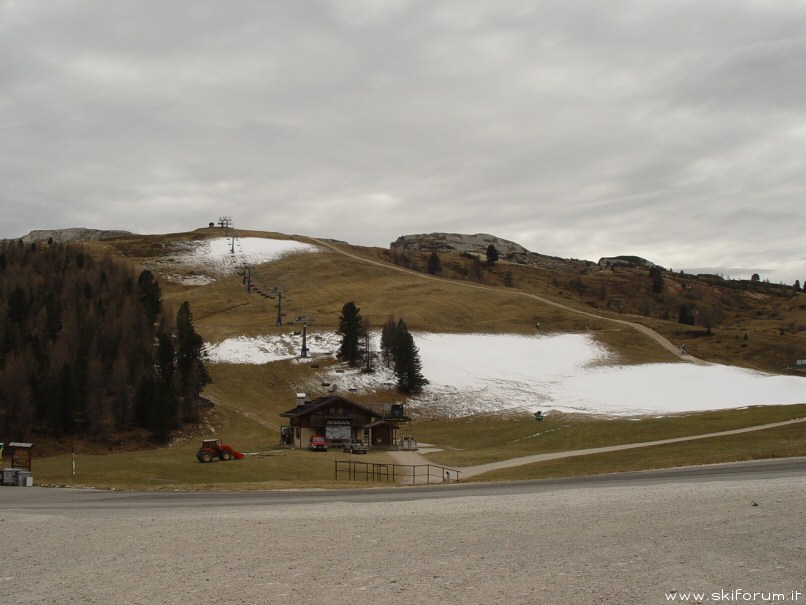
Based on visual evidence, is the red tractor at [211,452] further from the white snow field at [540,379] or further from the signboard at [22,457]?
the white snow field at [540,379]

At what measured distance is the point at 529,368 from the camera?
111062mm

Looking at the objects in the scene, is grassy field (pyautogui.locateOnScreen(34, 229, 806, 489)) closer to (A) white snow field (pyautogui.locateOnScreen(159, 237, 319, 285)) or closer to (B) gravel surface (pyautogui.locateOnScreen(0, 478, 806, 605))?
(A) white snow field (pyautogui.locateOnScreen(159, 237, 319, 285))

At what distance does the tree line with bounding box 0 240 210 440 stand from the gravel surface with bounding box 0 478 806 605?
51.8 m

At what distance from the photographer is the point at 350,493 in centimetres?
3017

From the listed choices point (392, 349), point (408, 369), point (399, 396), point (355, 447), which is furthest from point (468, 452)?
point (392, 349)

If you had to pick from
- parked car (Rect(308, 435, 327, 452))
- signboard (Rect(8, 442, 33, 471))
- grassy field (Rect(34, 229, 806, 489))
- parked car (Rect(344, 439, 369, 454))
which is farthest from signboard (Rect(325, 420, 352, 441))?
signboard (Rect(8, 442, 33, 471))

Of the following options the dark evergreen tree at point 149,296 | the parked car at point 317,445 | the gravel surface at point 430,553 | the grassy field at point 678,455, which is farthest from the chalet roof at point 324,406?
the gravel surface at point 430,553

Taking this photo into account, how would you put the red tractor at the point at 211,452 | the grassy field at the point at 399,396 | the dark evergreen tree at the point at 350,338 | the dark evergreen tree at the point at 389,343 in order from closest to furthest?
1. the grassy field at the point at 399,396
2. the red tractor at the point at 211,452
3. the dark evergreen tree at the point at 350,338
4. the dark evergreen tree at the point at 389,343

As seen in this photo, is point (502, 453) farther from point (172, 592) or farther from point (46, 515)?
point (172, 592)

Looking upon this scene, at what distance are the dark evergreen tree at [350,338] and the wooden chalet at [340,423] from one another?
29089 millimetres

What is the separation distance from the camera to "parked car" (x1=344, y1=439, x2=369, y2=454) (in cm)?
6800

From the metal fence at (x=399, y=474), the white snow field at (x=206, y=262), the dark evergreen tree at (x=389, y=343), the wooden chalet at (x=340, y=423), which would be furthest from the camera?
the white snow field at (x=206, y=262)

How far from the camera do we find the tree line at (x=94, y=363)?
227 ft

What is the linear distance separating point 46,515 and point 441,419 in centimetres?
Result: 6906
